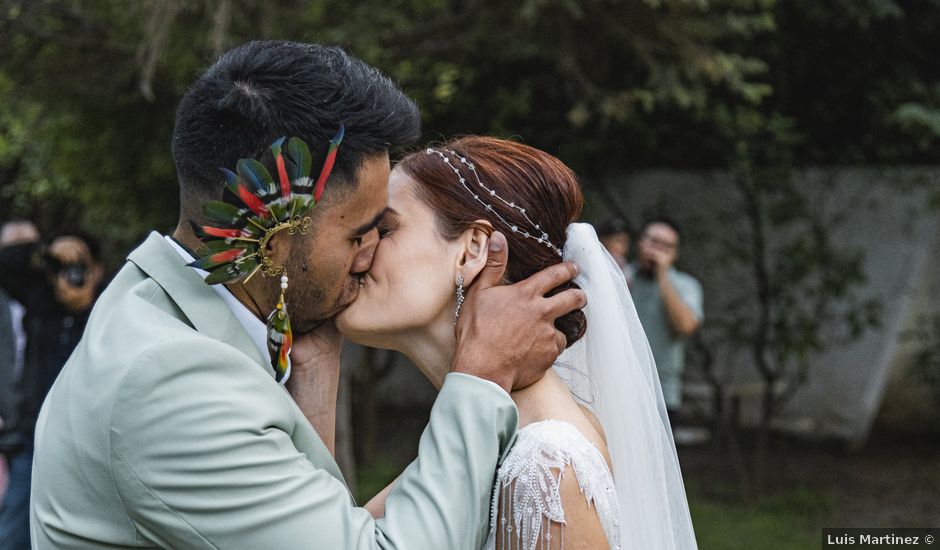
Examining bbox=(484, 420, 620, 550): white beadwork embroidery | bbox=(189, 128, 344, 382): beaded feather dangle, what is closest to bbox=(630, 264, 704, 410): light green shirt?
bbox=(484, 420, 620, 550): white beadwork embroidery

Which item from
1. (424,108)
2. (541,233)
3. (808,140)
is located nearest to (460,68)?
(424,108)

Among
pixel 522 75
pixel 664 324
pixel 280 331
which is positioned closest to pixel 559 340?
pixel 280 331

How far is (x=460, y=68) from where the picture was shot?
8.11 m

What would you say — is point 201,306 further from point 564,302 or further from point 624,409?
point 624,409

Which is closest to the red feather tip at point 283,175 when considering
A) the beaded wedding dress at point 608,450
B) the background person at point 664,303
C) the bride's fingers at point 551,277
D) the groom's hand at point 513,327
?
the groom's hand at point 513,327

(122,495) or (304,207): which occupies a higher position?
(304,207)

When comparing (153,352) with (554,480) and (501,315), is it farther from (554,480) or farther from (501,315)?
(554,480)

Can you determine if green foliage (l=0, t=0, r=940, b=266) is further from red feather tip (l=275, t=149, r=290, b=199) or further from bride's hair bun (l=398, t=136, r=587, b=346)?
red feather tip (l=275, t=149, r=290, b=199)

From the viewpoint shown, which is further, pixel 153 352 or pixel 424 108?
pixel 424 108

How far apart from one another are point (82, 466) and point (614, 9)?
16.0 feet

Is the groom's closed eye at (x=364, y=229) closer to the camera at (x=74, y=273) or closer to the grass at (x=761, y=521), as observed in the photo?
the camera at (x=74, y=273)

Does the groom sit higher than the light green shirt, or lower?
higher

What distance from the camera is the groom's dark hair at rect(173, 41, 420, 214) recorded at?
2016mm

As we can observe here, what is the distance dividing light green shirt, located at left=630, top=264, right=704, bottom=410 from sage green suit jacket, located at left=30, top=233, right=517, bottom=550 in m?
5.34
